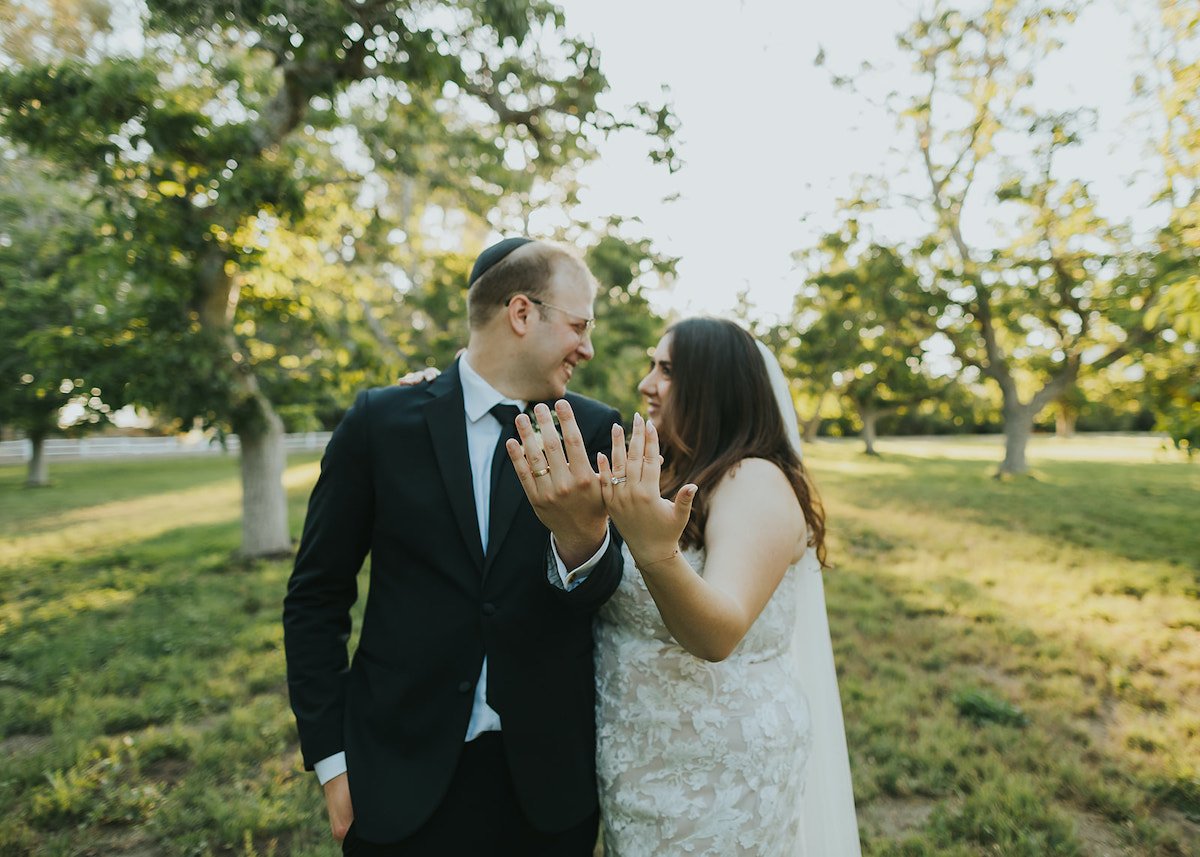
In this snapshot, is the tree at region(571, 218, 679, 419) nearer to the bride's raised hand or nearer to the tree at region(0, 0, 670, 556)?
the tree at region(0, 0, 670, 556)

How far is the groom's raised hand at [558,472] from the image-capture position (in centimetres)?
131

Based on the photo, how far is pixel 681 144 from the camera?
19.6ft

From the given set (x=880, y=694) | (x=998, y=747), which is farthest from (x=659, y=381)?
(x=880, y=694)

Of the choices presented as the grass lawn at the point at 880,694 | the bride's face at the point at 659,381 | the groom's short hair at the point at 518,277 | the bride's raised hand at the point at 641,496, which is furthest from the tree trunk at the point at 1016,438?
the bride's raised hand at the point at 641,496

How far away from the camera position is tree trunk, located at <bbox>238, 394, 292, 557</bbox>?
346 inches

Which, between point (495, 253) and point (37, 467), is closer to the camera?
point (495, 253)

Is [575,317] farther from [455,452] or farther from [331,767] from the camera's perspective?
[331,767]

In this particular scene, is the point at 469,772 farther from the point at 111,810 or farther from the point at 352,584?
the point at 111,810

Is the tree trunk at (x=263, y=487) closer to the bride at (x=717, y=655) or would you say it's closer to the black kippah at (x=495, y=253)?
the black kippah at (x=495, y=253)

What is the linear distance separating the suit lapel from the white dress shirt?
27 millimetres

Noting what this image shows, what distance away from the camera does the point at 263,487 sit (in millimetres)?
9438

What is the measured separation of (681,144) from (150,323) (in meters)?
6.77

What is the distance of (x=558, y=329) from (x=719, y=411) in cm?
70

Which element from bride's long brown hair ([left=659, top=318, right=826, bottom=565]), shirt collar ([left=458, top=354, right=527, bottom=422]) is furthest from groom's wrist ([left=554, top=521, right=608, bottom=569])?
bride's long brown hair ([left=659, top=318, right=826, bottom=565])
